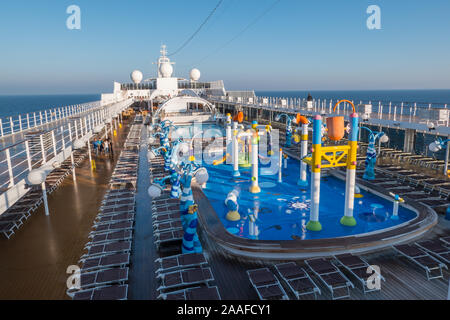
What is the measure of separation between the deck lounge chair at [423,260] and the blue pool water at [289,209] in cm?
172

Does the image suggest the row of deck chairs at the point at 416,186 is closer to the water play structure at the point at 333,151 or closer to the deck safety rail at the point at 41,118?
the water play structure at the point at 333,151

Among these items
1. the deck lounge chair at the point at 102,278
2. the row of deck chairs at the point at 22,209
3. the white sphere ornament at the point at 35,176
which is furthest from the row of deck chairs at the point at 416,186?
the row of deck chairs at the point at 22,209

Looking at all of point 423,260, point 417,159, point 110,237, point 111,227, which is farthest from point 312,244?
point 417,159

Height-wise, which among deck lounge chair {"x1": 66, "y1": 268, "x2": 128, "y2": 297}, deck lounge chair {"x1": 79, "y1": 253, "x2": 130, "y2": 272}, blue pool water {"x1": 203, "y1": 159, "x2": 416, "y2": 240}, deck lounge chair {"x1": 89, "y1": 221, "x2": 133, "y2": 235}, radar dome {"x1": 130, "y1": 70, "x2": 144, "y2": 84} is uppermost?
radar dome {"x1": 130, "y1": 70, "x2": 144, "y2": 84}

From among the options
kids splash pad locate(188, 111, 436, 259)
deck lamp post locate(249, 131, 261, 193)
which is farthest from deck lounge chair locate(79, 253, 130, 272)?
deck lamp post locate(249, 131, 261, 193)

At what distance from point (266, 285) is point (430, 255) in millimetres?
3033

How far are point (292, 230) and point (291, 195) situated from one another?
2555 mm

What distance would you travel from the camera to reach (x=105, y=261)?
17.1 feet

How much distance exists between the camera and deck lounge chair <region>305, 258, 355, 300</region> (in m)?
4.68

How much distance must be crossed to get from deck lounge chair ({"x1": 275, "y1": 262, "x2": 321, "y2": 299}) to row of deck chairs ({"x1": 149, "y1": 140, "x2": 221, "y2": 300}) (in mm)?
1094

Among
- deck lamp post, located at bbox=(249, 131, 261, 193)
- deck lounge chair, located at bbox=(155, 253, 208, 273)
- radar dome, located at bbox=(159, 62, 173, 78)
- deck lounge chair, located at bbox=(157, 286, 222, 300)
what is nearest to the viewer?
Result: deck lounge chair, located at bbox=(157, 286, 222, 300)

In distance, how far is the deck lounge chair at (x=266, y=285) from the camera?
4477 mm

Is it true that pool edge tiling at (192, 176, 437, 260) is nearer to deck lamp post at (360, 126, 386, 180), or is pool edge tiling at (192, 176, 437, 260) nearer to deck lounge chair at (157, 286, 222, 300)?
deck lounge chair at (157, 286, 222, 300)
